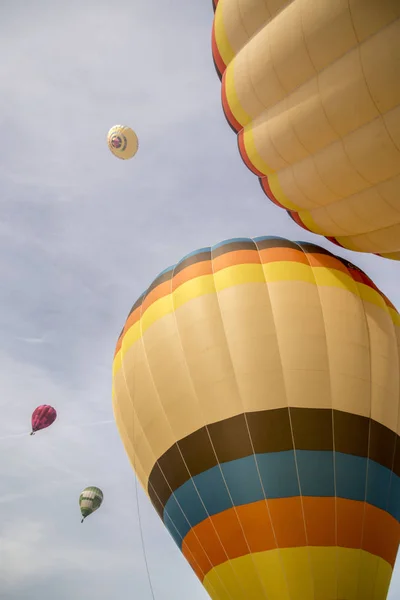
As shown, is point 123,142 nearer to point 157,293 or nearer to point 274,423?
point 157,293

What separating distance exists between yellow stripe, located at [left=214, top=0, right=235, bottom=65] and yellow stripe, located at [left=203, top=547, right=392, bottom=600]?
667 cm

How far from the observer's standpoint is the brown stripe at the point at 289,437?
23.0ft

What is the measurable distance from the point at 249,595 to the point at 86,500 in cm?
1174

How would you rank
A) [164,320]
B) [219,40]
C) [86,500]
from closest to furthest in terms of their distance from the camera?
[219,40] < [164,320] < [86,500]

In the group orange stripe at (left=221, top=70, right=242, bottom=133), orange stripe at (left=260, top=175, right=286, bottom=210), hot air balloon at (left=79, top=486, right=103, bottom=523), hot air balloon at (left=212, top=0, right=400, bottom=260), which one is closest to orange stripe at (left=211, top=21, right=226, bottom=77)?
hot air balloon at (left=212, top=0, right=400, bottom=260)

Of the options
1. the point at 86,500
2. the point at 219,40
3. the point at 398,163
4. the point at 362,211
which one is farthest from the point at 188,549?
the point at 86,500

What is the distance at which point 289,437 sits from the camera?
276 inches

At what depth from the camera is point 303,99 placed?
21.2ft

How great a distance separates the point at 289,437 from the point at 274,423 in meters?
0.27

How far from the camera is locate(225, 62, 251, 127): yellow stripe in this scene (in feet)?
24.1

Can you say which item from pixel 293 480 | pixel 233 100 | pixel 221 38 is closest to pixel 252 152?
pixel 233 100

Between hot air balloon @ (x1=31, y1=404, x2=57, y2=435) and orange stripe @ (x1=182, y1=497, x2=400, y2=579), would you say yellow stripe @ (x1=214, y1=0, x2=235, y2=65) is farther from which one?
hot air balloon @ (x1=31, y1=404, x2=57, y2=435)

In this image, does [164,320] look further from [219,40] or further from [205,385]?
[219,40]

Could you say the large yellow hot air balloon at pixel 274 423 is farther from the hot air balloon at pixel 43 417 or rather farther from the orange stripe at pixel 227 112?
the hot air balloon at pixel 43 417
